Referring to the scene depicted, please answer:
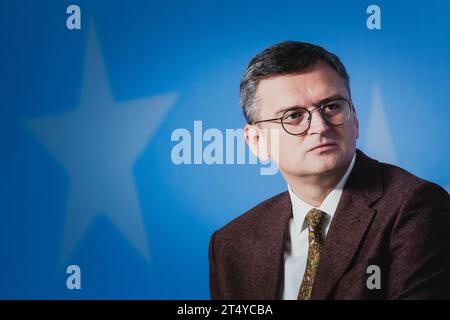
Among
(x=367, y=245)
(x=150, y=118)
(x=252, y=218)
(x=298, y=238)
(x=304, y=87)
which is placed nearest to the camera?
(x=367, y=245)

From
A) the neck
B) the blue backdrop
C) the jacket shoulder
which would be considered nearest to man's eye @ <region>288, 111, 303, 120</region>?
the neck

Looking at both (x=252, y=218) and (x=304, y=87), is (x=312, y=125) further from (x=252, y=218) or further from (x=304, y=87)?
(x=252, y=218)

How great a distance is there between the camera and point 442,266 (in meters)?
1.96

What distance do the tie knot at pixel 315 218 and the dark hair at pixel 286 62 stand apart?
1.48 feet

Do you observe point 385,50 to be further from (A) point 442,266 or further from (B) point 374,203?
(A) point 442,266

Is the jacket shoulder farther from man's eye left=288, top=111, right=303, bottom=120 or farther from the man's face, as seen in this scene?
man's eye left=288, top=111, right=303, bottom=120

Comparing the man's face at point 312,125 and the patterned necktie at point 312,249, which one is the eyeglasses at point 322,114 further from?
the patterned necktie at point 312,249

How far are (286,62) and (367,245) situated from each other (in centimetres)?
76

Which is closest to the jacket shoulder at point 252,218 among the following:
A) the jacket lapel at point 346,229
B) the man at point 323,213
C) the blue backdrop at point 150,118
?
the man at point 323,213

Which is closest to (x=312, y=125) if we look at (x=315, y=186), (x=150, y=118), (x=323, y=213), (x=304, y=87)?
(x=304, y=87)

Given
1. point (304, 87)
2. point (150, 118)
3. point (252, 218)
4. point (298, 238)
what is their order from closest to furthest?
point (304, 87)
point (298, 238)
point (252, 218)
point (150, 118)

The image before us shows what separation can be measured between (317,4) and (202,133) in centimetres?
80

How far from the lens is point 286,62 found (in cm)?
218

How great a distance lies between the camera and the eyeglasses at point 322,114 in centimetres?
212
